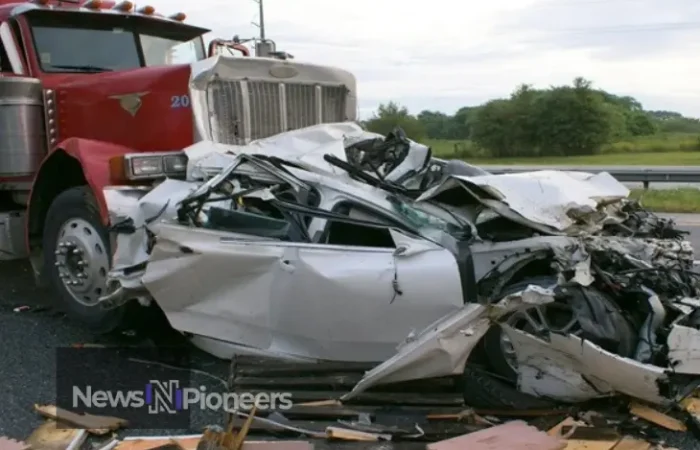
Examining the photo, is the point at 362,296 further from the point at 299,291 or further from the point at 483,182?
the point at 483,182

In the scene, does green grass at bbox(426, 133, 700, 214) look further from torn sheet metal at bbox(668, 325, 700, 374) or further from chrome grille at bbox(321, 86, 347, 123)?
torn sheet metal at bbox(668, 325, 700, 374)

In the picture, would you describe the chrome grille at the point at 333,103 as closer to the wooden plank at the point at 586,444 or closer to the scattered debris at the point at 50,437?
the scattered debris at the point at 50,437

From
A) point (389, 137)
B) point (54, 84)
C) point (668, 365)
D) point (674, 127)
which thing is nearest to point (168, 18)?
point (54, 84)

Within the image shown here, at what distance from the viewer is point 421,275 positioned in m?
4.02

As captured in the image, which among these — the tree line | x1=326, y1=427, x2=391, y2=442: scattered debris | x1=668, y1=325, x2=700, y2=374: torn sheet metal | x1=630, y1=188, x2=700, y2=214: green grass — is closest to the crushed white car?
x1=668, y1=325, x2=700, y2=374: torn sheet metal

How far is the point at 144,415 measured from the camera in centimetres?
418

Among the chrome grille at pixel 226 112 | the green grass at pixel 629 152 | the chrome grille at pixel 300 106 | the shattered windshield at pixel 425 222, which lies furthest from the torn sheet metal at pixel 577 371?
the green grass at pixel 629 152

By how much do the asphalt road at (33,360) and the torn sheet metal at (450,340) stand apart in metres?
1.00

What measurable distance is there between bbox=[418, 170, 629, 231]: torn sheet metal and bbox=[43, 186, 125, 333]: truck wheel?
7.55ft

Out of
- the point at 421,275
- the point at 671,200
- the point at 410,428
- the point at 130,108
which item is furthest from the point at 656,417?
the point at 671,200

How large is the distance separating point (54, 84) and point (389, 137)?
287 cm

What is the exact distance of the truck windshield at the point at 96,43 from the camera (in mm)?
6422

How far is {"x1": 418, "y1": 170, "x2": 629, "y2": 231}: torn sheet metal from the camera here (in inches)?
174

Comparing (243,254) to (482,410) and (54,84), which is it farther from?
(54,84)
